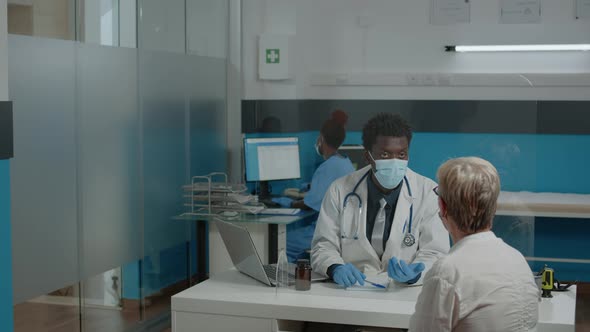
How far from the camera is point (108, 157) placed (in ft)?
14.5

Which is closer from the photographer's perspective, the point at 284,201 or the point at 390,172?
the point at 390,172

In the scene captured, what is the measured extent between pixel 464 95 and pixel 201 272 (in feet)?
7.16

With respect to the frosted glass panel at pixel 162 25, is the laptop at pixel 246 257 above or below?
below

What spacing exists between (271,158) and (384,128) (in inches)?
43.3

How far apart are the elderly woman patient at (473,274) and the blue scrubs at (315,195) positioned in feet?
6.04

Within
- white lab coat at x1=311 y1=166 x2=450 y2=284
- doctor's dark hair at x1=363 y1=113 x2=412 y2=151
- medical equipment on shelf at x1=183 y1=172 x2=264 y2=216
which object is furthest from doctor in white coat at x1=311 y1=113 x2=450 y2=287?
medical equipment on shelf at x1=183 y1=172 x2=264 y2=216

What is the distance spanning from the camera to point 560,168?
559 cm

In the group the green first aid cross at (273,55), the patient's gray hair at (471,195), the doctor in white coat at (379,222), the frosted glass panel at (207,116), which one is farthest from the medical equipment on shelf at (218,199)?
the patient's gray hair at (471,195)

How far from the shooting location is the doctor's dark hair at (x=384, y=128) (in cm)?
386

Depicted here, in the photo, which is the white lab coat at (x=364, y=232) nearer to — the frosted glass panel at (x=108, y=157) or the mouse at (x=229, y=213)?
the frosted glass panel at (x=108, y=157)

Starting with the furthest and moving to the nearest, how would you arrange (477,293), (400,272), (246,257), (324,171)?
(324,171) → (246,257) → (400,272) → (477,293)

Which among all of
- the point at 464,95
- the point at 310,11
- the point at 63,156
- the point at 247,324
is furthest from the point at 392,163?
the point at 63,156

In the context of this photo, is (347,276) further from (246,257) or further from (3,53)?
(3,53)

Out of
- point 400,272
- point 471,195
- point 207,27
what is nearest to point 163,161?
point 207,27
